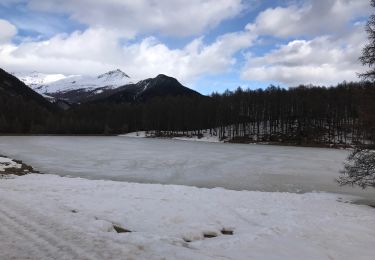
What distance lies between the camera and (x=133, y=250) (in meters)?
9.77

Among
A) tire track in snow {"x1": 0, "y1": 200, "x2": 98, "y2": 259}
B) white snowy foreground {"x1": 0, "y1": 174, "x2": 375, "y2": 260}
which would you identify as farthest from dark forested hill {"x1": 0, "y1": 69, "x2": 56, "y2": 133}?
tire track in snow {"x1": 0, "y1": 200, "x2": 98, "y2": 259}

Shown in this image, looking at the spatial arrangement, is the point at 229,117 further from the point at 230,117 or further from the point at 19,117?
the point at 19,117

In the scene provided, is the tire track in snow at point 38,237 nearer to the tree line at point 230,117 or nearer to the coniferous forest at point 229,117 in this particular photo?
the coniferous forest at point 229,117

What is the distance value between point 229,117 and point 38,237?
4977 inches

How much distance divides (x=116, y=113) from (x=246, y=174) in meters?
141

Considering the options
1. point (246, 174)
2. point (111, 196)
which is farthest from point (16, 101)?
point (111, 196)

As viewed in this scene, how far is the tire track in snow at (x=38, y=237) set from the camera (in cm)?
909

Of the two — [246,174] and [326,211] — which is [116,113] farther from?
[326,211]

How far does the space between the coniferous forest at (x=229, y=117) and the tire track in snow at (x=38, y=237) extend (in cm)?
8891

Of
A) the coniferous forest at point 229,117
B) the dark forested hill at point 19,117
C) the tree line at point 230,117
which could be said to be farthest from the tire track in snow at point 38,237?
the dark forested hill at point 19,117

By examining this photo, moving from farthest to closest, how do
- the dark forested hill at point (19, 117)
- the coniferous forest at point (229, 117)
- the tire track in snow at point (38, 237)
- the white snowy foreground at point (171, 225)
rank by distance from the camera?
the dark forested hill at point (19, 117), the coniferous forest at point (229, 117), the white snowy foreground at point (171, 225), the tire track in snow at point (38, 237)

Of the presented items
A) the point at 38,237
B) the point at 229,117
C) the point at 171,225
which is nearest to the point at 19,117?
the point at 229,117

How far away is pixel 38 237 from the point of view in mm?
10391

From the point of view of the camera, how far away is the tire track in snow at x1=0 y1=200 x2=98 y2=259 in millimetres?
9086
